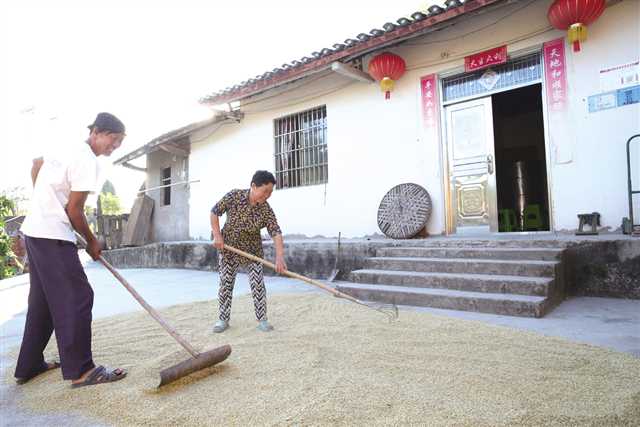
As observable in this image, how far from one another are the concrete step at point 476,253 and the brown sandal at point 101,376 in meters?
3.30

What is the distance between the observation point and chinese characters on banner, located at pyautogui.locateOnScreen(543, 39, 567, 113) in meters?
4.43

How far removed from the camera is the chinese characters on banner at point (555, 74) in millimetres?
4426

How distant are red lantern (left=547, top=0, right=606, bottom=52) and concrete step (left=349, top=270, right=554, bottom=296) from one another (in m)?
2.73

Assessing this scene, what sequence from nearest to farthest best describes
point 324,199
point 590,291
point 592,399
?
point 592,399, point 590,291, point 324,199

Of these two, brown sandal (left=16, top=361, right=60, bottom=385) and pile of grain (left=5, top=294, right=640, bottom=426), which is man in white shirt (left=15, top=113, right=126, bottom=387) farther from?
brown sandal (left=16, top=361, right=60, bottom=385)

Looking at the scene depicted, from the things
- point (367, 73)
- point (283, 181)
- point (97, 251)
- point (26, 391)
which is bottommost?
point (26, 391)

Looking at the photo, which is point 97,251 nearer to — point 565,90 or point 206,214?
point 565,90

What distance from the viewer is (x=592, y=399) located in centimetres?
166

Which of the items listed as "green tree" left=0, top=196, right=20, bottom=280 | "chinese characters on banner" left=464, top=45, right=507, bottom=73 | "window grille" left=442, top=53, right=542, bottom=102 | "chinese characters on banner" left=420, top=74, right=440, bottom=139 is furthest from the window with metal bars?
"green tree" left=0, top=196, right=20, bottom=280

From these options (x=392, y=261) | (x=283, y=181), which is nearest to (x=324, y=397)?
(x=392, y=261)

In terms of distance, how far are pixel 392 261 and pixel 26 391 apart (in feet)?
11.2

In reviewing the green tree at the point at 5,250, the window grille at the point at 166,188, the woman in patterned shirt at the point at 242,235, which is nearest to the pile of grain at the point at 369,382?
the woman in patterned shirt at the point at 242,235

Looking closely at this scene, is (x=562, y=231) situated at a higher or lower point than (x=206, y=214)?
lower

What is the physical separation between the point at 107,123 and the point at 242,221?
49.7 inches
